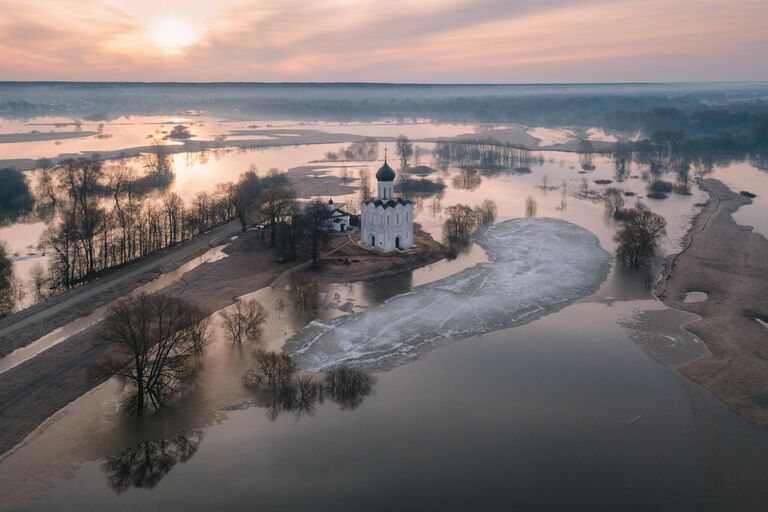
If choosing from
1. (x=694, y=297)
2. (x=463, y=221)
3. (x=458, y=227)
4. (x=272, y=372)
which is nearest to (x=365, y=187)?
(x=463, y=221)

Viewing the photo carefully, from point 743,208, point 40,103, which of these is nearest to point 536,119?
point 743,208

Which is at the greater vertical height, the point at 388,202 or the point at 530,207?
the point at 388,202

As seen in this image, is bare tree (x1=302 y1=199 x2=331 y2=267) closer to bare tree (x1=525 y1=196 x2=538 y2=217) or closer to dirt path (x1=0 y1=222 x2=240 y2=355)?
dirt path (x1=0 y1=222 x2=240 y2=355)

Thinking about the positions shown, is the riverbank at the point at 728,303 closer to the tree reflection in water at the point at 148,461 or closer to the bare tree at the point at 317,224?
the tree reflection in water at the point at 148,461

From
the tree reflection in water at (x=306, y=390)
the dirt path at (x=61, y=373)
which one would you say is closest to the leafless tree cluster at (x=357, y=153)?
the dirt path at (x=61, y=373)

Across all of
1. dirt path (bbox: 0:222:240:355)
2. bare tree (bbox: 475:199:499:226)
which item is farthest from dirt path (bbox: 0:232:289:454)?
bare tree (bbox: 475:199:499:226)

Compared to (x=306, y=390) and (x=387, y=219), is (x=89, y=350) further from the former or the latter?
(x=387, y=219)
